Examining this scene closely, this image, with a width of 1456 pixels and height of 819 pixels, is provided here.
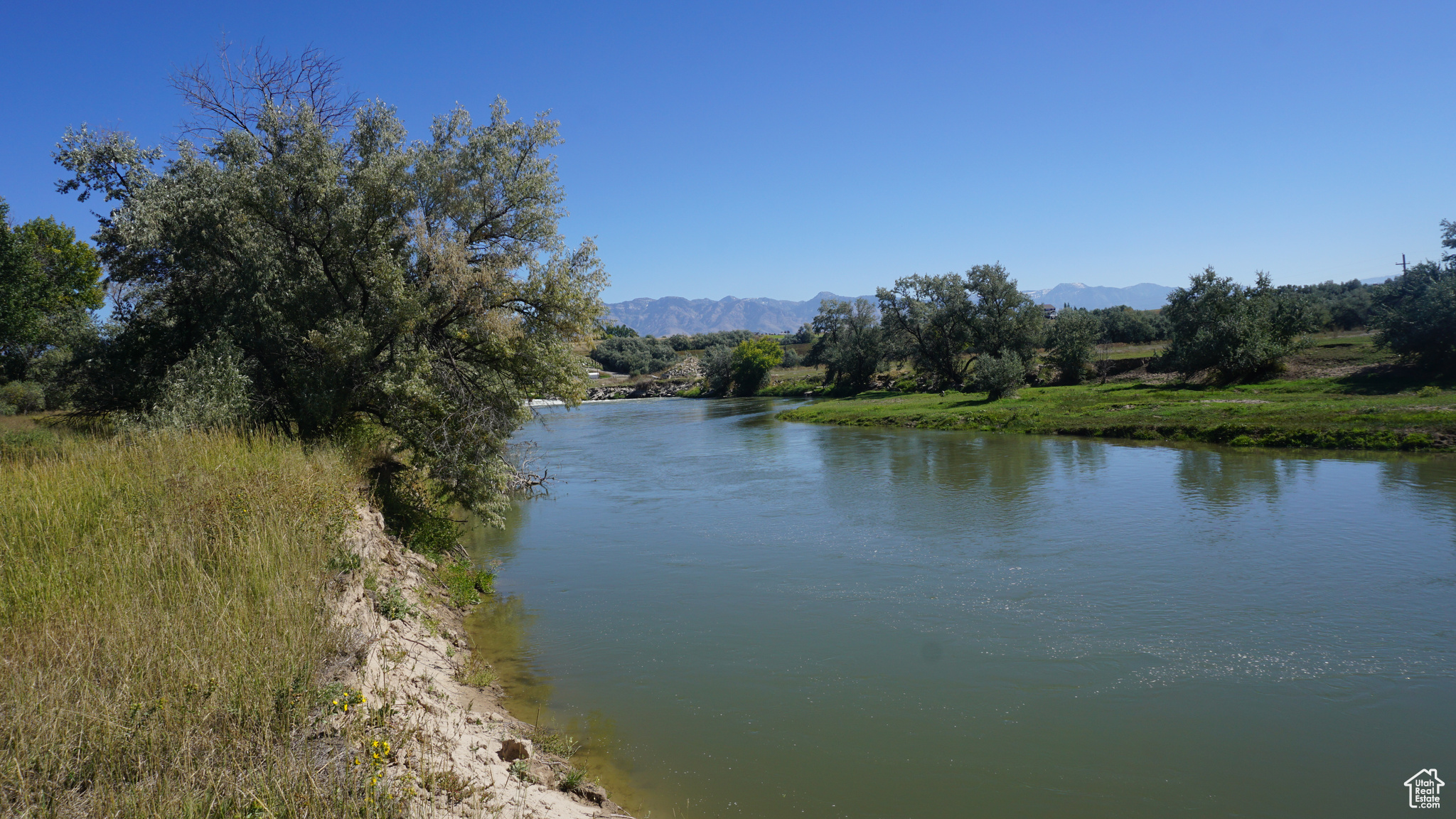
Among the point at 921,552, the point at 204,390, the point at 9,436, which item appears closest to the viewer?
the point at 204,390

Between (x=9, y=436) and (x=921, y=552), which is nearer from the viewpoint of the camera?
(x=9, y=436)

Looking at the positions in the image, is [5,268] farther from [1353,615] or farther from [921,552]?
[1353,615]

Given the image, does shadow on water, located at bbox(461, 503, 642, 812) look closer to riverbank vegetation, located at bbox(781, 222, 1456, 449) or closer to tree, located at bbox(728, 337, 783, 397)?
riverbank vegetation, located at bbox(781, 222, 1456, 449)

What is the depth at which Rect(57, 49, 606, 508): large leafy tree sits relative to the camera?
14516 millimetres

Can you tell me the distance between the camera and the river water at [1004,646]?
754 cm

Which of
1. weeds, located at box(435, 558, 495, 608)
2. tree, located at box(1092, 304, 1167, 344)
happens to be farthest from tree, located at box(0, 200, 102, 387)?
tree, located at box(1092, 304, 1167, 344)

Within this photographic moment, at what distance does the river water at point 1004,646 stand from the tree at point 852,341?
1943 inches

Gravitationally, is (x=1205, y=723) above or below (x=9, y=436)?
below

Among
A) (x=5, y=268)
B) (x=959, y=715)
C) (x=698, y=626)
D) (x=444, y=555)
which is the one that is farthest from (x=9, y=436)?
(x=959, y=715)

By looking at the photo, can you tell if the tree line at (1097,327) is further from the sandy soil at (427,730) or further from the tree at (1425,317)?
the sandy soil at (427,730)

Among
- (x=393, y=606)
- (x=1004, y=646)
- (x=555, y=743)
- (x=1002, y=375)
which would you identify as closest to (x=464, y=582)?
(x=393, y=606)

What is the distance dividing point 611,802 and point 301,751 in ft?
10.2

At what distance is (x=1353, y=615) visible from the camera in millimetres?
11430

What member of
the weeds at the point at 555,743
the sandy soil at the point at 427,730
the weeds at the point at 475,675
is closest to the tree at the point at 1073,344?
the weeds at the point at 475,675
